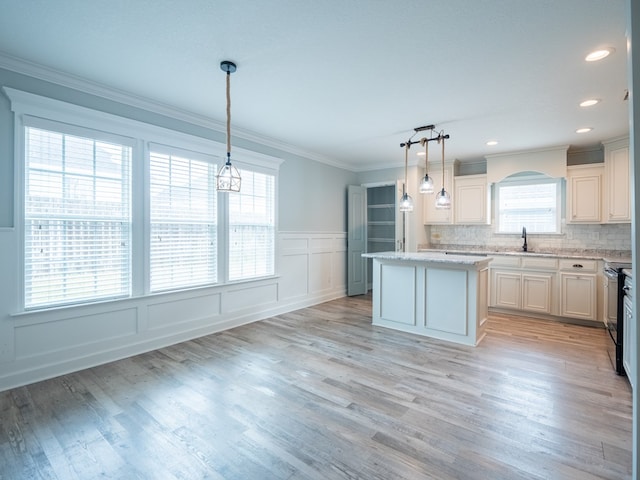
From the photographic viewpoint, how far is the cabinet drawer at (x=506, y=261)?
16.7 feet

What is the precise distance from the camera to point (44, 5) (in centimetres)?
203

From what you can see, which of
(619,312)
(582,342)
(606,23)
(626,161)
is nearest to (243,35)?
(606,23)

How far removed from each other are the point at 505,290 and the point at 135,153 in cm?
553

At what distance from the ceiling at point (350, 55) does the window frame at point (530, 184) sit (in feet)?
4.68

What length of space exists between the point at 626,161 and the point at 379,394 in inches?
187

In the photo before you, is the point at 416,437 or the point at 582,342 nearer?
the point at 416,437

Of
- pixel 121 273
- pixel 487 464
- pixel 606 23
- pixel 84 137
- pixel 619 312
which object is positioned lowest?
pixel 487 464

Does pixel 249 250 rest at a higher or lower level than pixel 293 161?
lower

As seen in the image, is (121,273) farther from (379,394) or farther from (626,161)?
(626,161)

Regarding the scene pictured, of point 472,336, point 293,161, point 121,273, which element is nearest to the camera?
point 121,273

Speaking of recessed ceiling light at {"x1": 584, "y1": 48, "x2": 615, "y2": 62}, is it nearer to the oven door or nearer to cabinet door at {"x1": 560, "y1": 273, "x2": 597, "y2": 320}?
the oven door

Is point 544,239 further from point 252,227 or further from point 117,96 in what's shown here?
point 117,96

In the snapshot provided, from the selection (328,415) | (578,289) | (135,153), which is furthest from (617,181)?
(135,153)

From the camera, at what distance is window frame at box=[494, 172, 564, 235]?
5.30 metres
